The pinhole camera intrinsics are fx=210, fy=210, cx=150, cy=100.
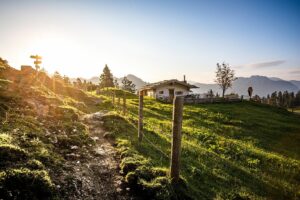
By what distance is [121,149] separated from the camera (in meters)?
11.8

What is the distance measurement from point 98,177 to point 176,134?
3.78 meters

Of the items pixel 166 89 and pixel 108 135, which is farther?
pixel 166 89

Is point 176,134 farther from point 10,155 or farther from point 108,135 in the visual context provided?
point 108,135

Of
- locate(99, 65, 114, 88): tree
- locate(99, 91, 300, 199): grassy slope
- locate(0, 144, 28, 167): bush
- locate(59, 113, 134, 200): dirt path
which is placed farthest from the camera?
locate(99, 65, 114, 88): tree

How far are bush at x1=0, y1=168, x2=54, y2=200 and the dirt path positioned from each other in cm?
89

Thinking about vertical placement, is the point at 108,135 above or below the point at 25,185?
below

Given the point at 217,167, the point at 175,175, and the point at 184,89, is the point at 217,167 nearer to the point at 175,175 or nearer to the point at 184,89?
the point at 175,175

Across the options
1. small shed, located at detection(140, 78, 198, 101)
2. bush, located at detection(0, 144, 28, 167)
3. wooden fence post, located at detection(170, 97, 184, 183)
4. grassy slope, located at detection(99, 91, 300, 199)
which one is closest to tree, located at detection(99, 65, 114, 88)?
small shed, located at detection(140, 78, 198, 101)

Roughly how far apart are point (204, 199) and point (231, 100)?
5003 centimetres

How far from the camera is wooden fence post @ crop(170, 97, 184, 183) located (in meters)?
7.50

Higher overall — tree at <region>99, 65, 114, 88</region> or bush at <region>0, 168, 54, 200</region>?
tree at <region>99, 65, 114, 88</region>

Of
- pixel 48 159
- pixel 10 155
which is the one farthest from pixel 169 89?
pixel 10 155

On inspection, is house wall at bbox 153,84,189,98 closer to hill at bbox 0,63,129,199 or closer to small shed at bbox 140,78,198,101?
small shed at bbox 140,78,198,101

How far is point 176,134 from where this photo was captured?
7.59 m
